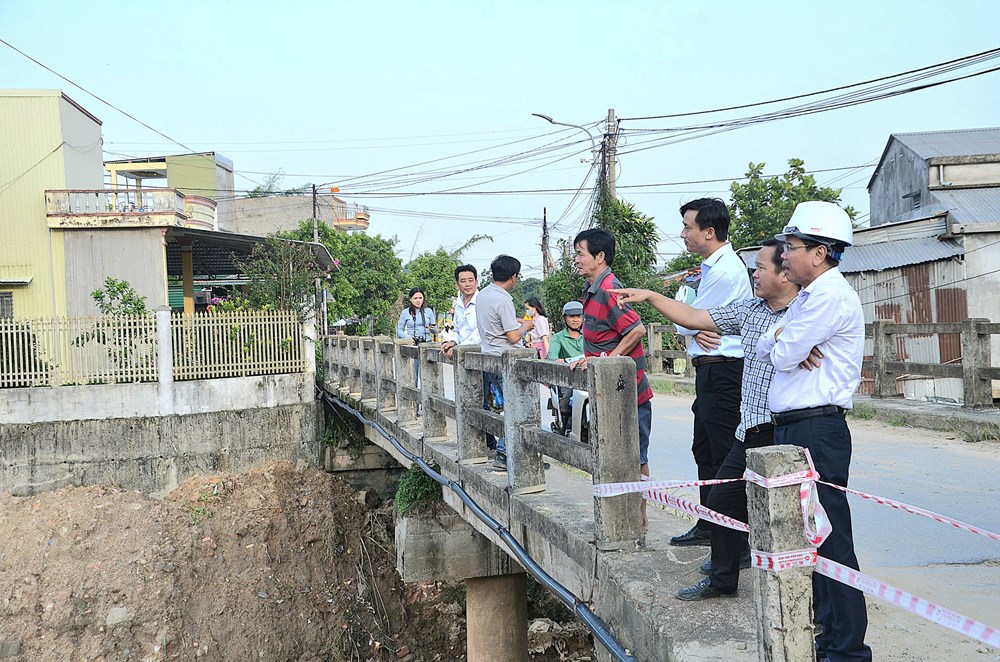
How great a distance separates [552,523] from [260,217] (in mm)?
40308

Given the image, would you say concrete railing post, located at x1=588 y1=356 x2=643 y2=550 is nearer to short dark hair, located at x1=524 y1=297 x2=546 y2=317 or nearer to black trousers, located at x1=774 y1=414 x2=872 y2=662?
black trousers, located at x1=774 y1=414 x2=872 y2=662

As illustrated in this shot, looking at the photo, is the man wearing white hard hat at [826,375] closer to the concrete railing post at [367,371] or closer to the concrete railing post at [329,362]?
the concrete railing post at [367,371]

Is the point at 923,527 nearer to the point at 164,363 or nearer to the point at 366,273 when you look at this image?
the point at 164,363

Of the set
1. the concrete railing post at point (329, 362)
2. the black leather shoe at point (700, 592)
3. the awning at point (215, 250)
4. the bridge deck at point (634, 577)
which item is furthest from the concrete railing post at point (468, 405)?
the awning at point (215, 250)

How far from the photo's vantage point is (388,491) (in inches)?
590

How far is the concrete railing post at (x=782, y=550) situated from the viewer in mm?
2404

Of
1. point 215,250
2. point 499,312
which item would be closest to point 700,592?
point 499,312

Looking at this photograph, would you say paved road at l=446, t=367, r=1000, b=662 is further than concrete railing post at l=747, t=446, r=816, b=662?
Yes

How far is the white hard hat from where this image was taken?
300 cm

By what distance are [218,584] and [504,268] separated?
836 centimetres

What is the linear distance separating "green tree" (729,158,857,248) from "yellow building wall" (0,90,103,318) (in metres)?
19.0

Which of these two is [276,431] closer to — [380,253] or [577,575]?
[577,575]

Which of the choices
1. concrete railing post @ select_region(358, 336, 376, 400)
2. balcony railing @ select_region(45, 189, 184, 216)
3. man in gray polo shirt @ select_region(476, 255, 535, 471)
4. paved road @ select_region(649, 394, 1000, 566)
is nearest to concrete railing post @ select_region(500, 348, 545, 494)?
man in gray polo shirt @ select_region(476, 255, 535, 471)

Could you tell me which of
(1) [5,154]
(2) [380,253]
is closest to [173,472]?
(1) [5,154]
